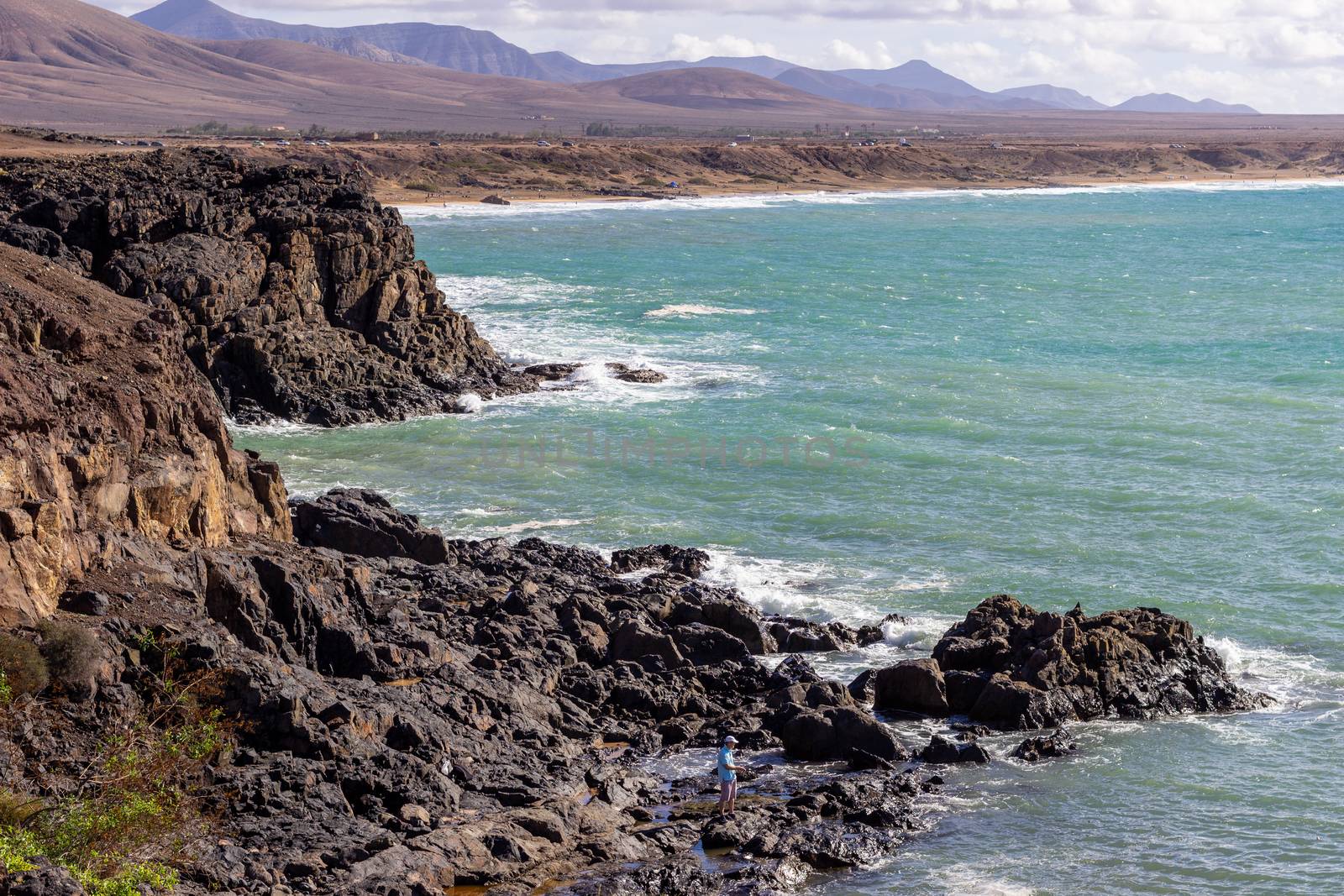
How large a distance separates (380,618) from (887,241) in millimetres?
73937

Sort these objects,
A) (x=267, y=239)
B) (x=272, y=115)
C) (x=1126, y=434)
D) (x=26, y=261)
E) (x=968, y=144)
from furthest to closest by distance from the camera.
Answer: (x=272, y=115)
(x=968, y=144)
(x=267, y=239)
(x=1126, y=434)
(x=26, y=261)

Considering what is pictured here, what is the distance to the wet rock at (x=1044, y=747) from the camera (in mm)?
20953

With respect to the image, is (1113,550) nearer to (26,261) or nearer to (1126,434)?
(1126,434)

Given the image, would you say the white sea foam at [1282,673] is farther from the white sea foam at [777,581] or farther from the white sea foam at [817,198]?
the white sea foam at [817,198]

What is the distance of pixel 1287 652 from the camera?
25750mm

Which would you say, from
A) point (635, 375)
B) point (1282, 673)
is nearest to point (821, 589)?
point (1282, 673)

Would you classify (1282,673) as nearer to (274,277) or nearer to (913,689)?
(913,689)

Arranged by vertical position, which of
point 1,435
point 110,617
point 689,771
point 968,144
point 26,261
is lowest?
point 689,771

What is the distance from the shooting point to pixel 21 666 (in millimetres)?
16312

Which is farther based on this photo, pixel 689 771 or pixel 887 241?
pixel 887 241

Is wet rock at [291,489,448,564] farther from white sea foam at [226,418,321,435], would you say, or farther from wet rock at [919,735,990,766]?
white sea foam at [226,418,321,435]

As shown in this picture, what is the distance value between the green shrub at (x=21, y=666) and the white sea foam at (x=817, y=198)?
79.9 m

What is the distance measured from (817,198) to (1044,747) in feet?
357

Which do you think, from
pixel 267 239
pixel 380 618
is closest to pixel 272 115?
pixel 267 239
